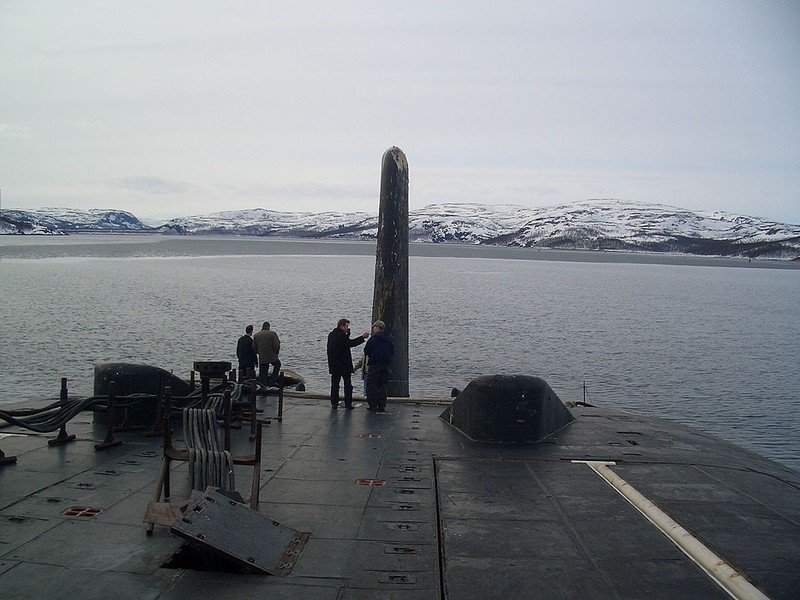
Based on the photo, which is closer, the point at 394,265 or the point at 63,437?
the point at 63,437

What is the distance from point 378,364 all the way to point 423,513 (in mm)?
6411

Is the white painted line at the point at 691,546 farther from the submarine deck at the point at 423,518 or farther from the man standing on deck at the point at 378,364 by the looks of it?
the man standing on deck at the point at 378,364

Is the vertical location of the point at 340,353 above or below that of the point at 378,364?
above

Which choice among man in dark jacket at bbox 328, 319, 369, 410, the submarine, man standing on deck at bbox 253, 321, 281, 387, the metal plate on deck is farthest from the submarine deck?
man standing on deck at bbox 253, 321, 281, 387

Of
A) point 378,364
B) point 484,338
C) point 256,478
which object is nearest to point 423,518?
point 256,478

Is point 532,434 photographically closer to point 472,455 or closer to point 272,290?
point 472,455

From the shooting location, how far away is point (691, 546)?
7480mm

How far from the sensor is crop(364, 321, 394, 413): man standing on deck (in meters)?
14.6

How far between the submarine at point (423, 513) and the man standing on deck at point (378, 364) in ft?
4.17

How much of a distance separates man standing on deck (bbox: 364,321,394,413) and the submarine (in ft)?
4.17

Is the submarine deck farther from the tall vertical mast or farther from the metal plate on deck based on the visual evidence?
the tall vertical mast

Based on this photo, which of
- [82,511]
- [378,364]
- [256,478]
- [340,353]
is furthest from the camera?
[340,353]

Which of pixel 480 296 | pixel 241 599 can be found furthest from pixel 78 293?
pixel 241 599

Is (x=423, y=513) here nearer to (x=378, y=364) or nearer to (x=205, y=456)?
(x=205, y=456)
